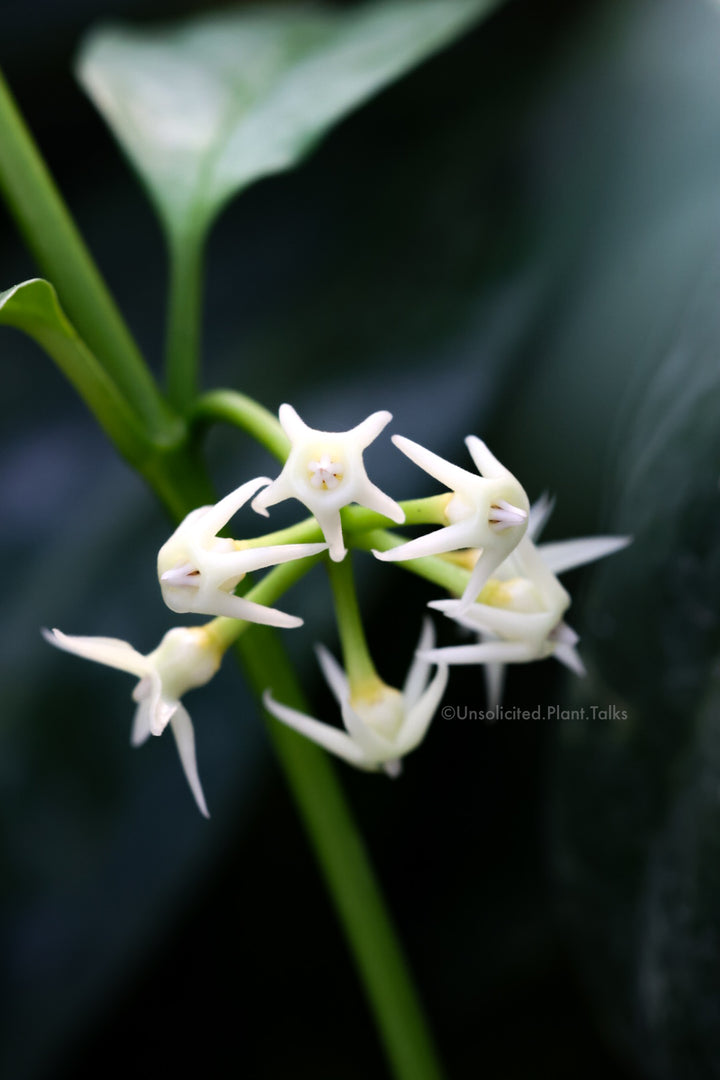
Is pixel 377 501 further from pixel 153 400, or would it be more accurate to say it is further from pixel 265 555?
pixel 153 400

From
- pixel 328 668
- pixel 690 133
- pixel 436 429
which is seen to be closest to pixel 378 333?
pixel 436 429

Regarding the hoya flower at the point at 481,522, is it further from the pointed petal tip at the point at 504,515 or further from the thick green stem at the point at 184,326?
the thick green stem at the point at 184,326

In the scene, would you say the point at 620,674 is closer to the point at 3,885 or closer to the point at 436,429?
the point at 436,429

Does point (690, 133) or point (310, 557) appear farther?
point (690, 133)

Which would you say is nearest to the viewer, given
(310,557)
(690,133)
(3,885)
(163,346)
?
(310,557)

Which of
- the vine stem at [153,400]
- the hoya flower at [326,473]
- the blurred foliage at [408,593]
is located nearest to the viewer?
the hoya flower at [326,473]

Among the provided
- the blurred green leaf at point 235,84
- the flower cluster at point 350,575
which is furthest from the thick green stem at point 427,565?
the blurred green leaf at point 235,84
